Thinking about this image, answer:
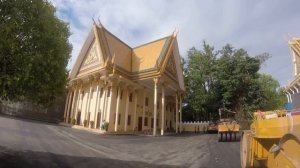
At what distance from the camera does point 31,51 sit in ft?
28.3

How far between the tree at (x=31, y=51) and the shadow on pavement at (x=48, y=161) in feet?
7.59

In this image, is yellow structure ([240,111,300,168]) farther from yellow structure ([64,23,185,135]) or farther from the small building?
the small building

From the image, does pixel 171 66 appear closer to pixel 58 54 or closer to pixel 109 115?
pixel 109 115

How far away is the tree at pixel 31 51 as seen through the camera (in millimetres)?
7828

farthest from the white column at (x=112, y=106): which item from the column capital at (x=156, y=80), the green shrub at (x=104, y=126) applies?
the column capital at (x=156, y=80)

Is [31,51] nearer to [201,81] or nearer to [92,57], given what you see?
[92,57]

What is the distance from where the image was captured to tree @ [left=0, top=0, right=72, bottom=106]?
7828 mm

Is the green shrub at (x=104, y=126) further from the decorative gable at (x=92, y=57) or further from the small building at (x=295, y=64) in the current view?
the small building at (x=295, y=64)

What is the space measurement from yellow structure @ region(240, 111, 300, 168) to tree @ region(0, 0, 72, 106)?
6987 mm

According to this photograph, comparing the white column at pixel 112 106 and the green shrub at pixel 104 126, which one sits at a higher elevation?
the white column at pixel 112 106

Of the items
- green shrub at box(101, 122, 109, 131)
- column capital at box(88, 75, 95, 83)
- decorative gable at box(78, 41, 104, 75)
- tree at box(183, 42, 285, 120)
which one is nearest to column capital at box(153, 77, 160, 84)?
decorative gable at box(78, 41, 104, 75)

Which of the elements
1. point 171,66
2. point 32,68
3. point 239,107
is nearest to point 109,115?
point 171,66

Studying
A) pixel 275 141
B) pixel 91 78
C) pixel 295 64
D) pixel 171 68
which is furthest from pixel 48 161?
pixel 295 64

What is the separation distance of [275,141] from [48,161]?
832 centimetres
